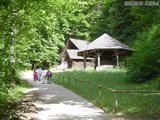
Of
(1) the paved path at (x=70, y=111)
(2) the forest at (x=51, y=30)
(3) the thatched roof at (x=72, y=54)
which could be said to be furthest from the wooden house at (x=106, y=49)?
(1) the paved path at (x=70, y=111)

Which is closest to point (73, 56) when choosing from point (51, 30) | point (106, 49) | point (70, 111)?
point (106, 49)

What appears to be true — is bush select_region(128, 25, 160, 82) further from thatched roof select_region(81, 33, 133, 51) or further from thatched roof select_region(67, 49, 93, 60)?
thatched roof select_region(67, 49, 93, 60)

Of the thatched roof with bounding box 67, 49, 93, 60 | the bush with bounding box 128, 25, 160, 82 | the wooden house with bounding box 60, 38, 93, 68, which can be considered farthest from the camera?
the wooden house with bounding box 60, 38, 93, 68

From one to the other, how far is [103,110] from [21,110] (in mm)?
5172

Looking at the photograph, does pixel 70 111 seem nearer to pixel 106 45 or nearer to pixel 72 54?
pixel 106 45

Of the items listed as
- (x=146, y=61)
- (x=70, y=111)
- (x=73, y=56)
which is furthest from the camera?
(x=73, y=56)

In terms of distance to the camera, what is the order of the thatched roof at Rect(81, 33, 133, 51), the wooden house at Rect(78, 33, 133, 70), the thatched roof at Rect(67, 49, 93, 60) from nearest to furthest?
the thatched roof at Rect(81, 33, 133, 51) → the wooden house at Rect(78, 33, 133, 70) → the thatched roof at Rect(67, 49, 93, 60)

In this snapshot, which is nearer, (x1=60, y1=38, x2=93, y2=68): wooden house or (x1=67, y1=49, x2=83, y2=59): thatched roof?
(x1=67, y1=49, x2=83, y2=59): thatched roof

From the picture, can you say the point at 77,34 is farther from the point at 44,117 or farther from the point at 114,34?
the point at 44,117

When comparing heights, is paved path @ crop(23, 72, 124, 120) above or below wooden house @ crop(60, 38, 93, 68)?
below

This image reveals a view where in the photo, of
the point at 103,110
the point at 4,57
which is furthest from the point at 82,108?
the point at 4,57

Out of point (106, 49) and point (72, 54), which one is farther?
point (72, 54)

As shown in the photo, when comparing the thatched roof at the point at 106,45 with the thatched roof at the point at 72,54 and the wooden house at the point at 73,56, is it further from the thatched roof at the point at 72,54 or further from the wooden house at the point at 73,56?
the thatched roof at the point at 72,54

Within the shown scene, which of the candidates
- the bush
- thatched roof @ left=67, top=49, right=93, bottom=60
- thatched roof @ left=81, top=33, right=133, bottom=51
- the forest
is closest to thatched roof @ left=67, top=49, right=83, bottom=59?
thatched roof @ left=67, top=49, right=93, bottom=60
